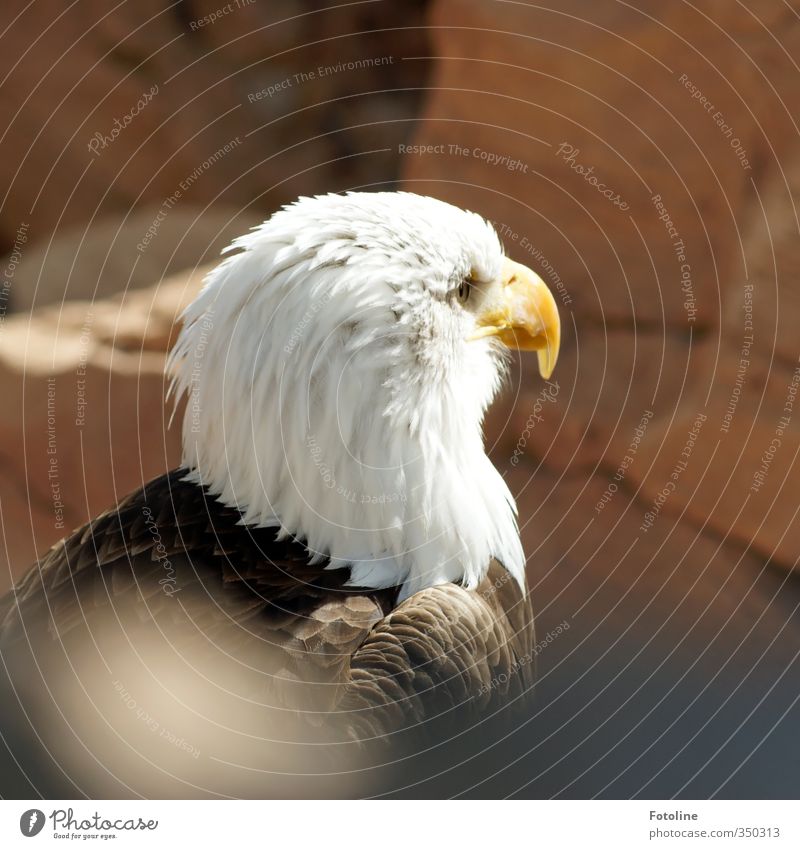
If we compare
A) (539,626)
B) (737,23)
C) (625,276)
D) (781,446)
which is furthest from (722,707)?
(737,23)

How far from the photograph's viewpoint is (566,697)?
1389mm

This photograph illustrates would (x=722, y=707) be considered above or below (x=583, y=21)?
below

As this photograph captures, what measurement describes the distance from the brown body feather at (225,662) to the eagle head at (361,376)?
44 millimetres

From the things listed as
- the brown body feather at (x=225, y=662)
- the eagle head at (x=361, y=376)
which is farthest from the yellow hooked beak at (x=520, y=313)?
the brown body feather at (x=225, y=662)

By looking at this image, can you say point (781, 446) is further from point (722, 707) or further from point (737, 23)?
point (737, 23)

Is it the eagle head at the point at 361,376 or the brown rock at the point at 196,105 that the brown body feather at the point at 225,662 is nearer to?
the eagle head at the point at 361,376

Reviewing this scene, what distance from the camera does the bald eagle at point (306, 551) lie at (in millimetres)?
958

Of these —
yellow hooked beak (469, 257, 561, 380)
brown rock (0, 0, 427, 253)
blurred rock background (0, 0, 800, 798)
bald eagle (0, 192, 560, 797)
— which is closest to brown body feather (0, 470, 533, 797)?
bald eagle (0, 192, 560, 797)

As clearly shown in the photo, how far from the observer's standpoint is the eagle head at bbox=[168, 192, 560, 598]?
38.3 inches

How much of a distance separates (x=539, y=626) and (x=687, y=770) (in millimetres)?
347

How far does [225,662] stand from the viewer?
959mm
